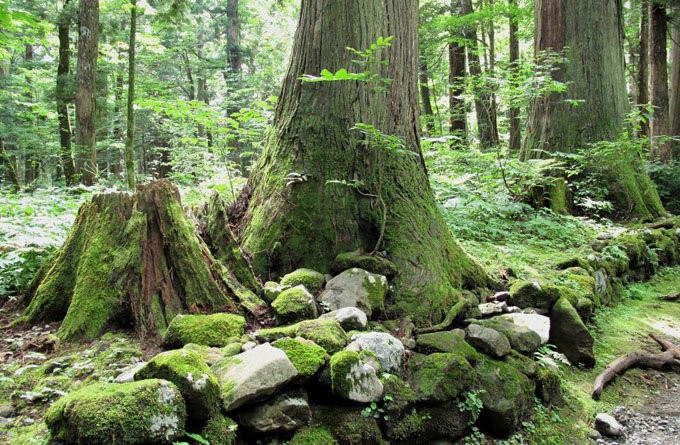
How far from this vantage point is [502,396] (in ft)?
9.47

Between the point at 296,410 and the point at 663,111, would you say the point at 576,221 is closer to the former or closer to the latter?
the point at 296,410

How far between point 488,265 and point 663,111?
11717 mm

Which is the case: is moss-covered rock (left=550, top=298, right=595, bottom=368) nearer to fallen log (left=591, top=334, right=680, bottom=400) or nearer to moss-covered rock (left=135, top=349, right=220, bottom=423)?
fallen log (left=591, top=334, right=680, bottom=400)

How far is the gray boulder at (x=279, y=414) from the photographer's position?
214 cm

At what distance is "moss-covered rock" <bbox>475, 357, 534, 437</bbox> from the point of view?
2.82 meters

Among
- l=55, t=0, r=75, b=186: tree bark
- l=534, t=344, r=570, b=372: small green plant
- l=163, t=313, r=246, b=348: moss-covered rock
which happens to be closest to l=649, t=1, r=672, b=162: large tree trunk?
l=534, t=344, r=570, b=372: small green plant

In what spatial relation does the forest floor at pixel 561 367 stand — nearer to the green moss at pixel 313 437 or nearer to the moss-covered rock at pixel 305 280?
the green moss at pixel 313 437

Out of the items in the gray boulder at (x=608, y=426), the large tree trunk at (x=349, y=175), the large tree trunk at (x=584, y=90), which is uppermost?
the large tree trunk at (x=584, y=90)

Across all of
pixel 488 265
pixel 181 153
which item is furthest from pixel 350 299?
pixel 181 153

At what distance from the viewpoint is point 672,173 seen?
32.0ft

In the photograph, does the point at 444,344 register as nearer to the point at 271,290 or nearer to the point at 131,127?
the point at 271,290

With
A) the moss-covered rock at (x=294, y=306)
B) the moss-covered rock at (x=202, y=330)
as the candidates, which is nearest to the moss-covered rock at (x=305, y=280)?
the moss-covered rock at (x=294, y=306)

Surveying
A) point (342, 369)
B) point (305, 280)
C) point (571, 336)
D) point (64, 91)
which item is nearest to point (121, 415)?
point (342, 369)

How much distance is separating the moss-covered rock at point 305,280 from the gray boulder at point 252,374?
1.08 m
